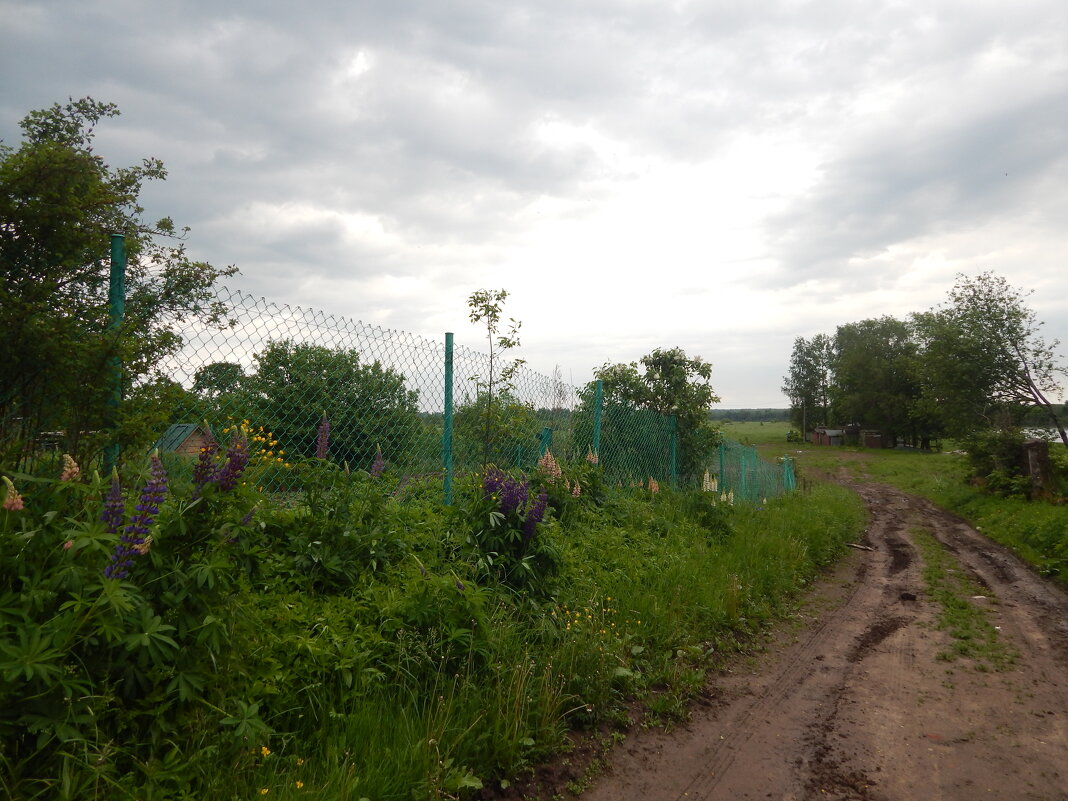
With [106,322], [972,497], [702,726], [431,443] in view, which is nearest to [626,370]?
[431,443]

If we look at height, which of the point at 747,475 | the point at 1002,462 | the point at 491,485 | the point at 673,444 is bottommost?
the point at 747,475

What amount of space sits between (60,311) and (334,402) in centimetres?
170

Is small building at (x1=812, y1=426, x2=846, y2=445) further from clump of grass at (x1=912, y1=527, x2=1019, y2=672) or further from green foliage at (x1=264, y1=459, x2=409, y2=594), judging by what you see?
green foliage at (x1=264, y1=459, x2=409, y2=594)

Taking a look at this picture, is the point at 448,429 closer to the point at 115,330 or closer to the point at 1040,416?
the point at 115,330

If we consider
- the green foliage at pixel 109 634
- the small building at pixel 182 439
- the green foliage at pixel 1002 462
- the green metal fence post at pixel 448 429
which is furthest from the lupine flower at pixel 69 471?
the green foliage at pixel 1002 462

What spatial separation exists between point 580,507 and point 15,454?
178 inches

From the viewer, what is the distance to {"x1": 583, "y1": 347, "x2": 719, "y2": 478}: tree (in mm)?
10508

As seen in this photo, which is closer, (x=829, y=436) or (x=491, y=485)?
(x=491, y=485)

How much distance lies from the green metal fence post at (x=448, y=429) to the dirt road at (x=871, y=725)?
2.39 meters

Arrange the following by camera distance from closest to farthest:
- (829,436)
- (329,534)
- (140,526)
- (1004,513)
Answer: (140,526)
(329,534)
(1004,513)
(829,436)

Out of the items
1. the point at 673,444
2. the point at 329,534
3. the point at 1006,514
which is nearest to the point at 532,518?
the point at 329,534

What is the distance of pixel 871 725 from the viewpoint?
3654 millimetres

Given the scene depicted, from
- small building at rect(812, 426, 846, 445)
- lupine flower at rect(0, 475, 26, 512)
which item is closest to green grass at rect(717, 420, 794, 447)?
small building at rect(812, 426, 846, 445)

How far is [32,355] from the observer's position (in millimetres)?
2578
